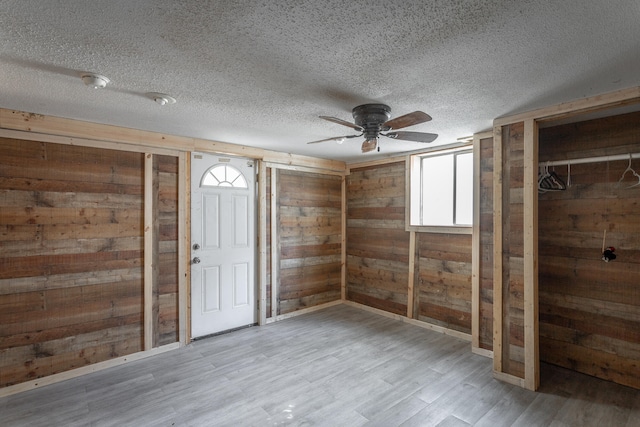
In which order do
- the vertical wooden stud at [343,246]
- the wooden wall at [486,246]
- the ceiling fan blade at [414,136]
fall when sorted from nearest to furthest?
1. the ceiling fan blade at [414,136]
2. the wooden wall at [486,246]
3. the vertical wooden stud at [343,246]

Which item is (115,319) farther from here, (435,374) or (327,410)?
(435,374)

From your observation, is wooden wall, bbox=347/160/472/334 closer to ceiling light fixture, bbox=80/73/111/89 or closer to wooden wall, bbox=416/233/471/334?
wooden wall, bbox=416/233/471/334

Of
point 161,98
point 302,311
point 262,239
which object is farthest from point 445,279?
point 161,98

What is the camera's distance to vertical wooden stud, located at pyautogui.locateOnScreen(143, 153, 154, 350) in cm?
333

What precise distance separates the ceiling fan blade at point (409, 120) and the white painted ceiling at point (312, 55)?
7.4 inches

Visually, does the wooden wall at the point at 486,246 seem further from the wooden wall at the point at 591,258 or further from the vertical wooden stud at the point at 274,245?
the vertical wooden stud at the point at 274,245

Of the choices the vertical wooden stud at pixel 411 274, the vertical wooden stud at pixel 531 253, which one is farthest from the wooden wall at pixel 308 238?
the vertical wooden stud at pixel 531 253

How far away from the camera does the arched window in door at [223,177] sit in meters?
3.88

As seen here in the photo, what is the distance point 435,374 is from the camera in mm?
2947

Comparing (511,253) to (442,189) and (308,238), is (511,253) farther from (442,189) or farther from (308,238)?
(308,238)

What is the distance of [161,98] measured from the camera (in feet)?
7.59

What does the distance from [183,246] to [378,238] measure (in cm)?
277

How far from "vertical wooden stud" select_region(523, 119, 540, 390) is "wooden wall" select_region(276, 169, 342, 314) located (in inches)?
115

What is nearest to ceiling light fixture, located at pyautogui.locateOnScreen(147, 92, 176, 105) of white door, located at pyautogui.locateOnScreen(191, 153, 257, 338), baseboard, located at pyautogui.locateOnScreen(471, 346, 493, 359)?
white door, located at pyautogui.locateOnScreen(191, 153, 257, 338)
